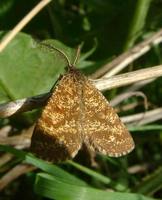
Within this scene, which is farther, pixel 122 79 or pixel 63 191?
pixel 122 79

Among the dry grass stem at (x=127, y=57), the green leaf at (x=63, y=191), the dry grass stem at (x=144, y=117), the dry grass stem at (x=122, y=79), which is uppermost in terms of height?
the dry grass stem at (x=127, y=57)

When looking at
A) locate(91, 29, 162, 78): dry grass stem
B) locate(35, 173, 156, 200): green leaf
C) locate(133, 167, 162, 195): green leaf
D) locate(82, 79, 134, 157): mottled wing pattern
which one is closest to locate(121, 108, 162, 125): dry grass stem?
locate(91, 29, 162, 78): dry grass stem

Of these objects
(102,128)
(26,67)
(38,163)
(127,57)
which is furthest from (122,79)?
(127,57)

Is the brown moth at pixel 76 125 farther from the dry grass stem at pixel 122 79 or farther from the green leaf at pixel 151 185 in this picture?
the green leaf at pixel 151 185

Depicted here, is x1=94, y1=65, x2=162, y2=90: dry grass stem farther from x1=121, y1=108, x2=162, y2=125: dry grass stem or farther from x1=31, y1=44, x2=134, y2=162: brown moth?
x1=121, y1=108, x2=162, y2=125: dry grass stem

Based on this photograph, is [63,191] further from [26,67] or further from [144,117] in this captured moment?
[144,117]

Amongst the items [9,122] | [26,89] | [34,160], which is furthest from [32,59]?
[34,160]

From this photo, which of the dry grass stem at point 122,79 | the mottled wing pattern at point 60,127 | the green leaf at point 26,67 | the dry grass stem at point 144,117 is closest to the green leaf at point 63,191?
the mottled wing pattern at point 60,127

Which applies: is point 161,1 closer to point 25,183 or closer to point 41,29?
point 41,29
